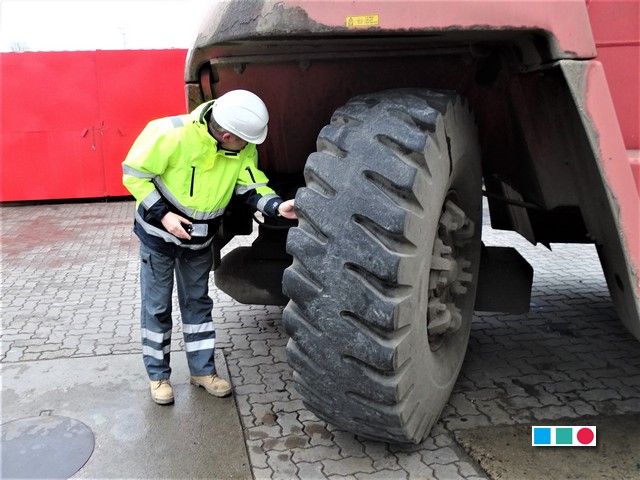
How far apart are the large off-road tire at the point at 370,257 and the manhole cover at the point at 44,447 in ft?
3.85

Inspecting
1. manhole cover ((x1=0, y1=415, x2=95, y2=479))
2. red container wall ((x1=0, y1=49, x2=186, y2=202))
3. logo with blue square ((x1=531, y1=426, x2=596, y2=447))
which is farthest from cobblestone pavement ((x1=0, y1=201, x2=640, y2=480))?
red container wall ((x1=0, y1=49, x2=186, y2=202))

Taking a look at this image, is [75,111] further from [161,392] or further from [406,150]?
[406,150]

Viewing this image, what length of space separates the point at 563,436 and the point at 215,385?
178 centimetres

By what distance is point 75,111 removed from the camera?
11.5m

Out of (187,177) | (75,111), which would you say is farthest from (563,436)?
(75,111)

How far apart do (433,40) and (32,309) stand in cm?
414

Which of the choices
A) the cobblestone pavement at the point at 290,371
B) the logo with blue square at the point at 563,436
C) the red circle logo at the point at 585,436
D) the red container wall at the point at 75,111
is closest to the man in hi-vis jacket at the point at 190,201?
the cobblestone pavement at the point at 290,371

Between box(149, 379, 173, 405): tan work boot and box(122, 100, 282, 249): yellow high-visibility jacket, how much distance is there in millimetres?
779

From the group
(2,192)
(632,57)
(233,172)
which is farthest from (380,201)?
(2,192)

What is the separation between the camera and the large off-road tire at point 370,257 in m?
2.22

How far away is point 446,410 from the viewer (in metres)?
3.25

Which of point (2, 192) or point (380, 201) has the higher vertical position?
point (2, 192)

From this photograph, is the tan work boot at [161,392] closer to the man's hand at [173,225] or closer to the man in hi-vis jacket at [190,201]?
the man in hi-vis jacket at [190,201]

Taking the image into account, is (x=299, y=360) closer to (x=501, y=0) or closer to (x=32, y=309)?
(x=501, y=0)
